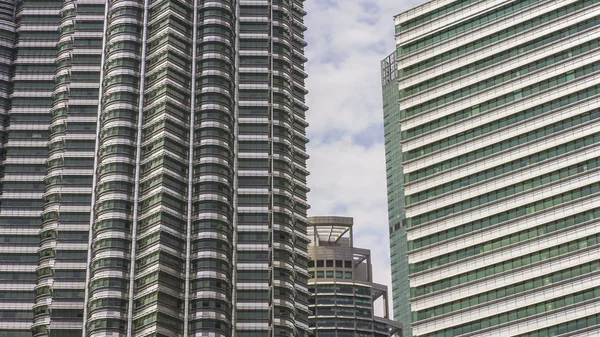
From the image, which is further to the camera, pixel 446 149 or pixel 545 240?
pixel 446 149

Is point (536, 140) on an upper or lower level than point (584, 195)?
upper

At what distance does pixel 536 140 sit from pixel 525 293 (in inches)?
853

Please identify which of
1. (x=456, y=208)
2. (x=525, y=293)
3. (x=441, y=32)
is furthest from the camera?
(x=441, y=32)

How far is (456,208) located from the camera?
509ft

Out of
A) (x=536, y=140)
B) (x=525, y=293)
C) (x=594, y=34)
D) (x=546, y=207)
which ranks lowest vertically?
(x=525, y=293)

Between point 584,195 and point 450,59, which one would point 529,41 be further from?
point 584,195

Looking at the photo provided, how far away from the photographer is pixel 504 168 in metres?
153

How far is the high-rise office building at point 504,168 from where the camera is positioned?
471 feet

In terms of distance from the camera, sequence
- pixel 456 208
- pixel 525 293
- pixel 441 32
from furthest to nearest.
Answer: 1. pixel 441 32
2. pixel 456 208
3. pixel 525 293

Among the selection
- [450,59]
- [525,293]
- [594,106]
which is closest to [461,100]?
[450,59]

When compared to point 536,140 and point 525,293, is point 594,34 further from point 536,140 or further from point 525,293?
point 525,293

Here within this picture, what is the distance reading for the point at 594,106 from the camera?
148m

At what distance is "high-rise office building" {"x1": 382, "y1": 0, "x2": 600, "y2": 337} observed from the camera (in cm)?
14350

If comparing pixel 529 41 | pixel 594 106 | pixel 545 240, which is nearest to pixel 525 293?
pixel 545 240
